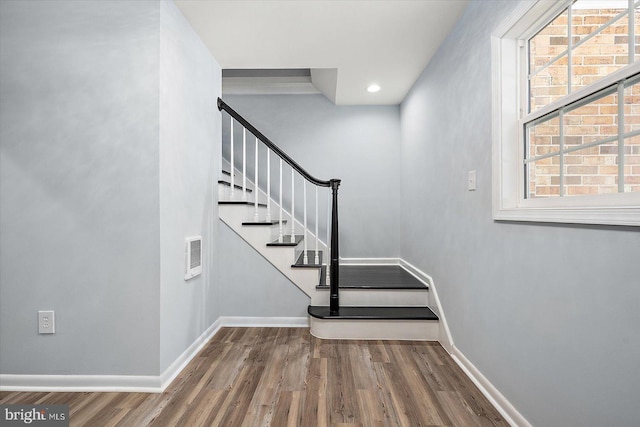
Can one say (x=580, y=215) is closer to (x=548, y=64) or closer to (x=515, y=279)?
(x=515, y=279)

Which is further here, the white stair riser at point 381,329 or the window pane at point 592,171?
the white stair riser at point 381,329

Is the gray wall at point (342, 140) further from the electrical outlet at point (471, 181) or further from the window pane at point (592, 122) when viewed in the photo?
the window pane at point (592, 122)

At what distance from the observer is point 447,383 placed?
2018 mm

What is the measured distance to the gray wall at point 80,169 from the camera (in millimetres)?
1950

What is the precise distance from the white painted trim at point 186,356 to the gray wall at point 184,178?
0.13 ft

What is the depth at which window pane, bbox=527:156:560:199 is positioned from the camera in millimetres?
1545

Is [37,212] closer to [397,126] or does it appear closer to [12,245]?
[12,245]

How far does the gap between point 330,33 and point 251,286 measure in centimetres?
218

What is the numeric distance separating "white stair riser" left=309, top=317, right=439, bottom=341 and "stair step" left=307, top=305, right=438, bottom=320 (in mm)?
31

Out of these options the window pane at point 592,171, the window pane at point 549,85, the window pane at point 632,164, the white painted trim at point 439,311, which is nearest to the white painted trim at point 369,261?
the white painted trim at point 439,311

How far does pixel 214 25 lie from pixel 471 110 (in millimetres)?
1876

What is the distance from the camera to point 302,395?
1.88m

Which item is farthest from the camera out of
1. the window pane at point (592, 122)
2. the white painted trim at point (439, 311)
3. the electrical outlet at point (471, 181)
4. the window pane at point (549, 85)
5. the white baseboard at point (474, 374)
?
the white painted trim at point (439, 311)

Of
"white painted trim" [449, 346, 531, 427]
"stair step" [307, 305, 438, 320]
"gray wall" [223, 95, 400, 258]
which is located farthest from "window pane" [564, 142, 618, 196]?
"gray wall" [223, 95, 400, 258]
